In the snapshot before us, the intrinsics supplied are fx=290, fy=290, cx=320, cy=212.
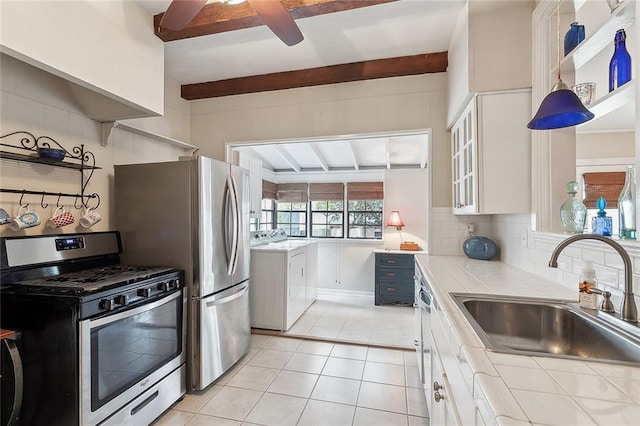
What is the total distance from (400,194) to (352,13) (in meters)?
3.30

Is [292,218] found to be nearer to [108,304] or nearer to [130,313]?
[130,313]

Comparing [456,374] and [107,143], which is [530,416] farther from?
[107,143]

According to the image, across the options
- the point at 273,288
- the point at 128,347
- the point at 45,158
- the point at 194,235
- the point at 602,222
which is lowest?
the point at 273,288

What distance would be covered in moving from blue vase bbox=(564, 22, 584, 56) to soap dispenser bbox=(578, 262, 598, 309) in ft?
3.84

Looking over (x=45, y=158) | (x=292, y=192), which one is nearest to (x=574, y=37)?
(x=45, y=158)

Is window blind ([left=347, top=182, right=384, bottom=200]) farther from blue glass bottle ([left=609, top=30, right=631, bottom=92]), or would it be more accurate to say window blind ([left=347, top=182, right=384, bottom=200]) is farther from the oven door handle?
blue glass bottle ([left=609, top=30, right=631, bottom=92])

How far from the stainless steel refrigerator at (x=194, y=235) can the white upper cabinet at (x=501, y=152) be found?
1882 millimetres

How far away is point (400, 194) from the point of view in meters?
5.00

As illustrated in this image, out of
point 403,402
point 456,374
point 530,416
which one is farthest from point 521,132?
point 403,402

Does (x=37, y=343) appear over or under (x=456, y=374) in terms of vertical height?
under

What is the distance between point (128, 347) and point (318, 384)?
137 cm

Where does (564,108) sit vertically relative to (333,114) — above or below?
below

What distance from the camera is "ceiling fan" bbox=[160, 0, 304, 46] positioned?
53.9 inches

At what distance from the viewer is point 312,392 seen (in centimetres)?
216
